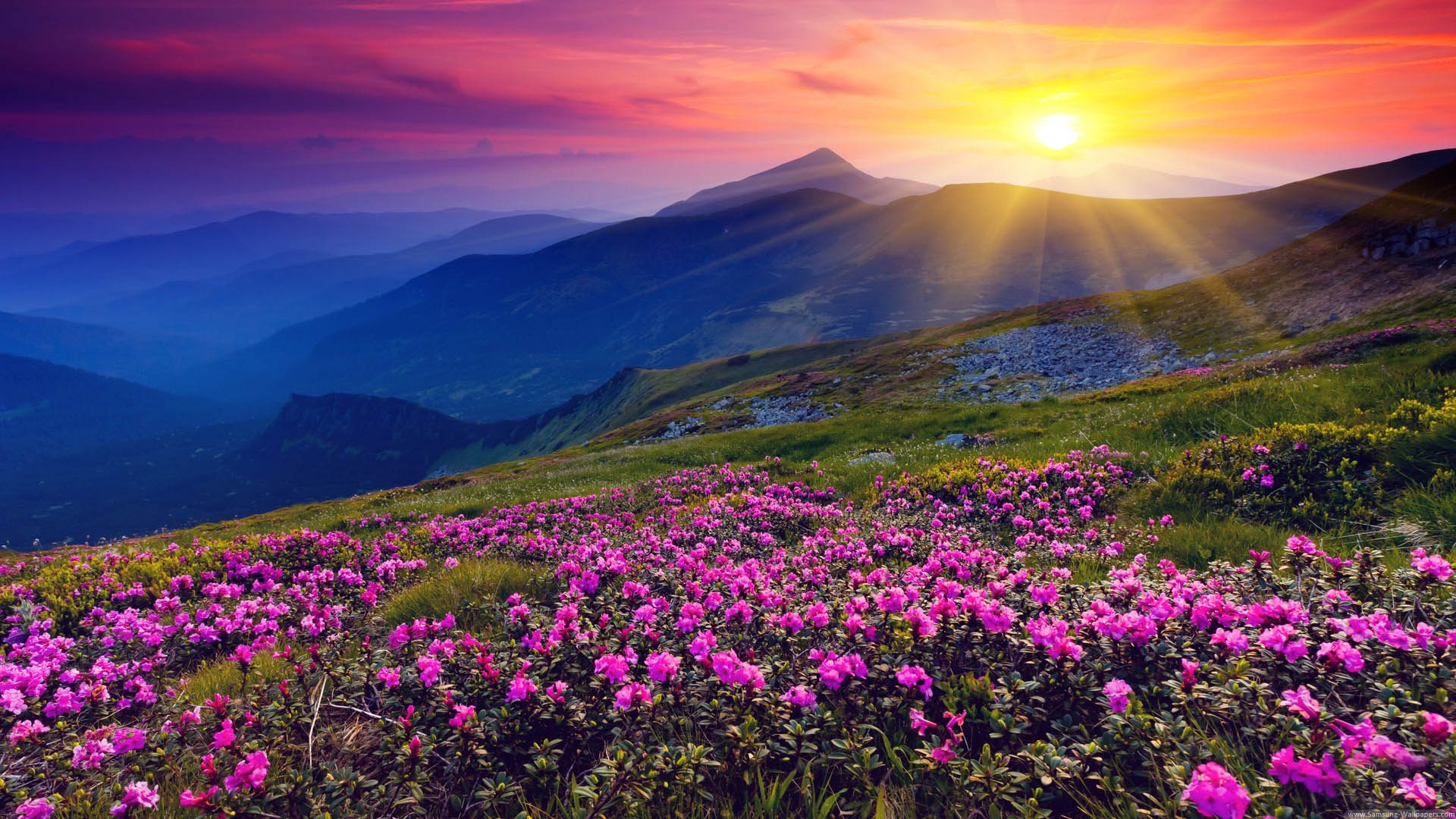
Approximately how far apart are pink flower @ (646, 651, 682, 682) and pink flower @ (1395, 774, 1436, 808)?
3.36 meters

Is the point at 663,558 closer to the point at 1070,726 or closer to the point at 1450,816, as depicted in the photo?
the point at 1070,726

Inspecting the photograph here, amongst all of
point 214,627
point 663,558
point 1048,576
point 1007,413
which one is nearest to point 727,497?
point 663,558

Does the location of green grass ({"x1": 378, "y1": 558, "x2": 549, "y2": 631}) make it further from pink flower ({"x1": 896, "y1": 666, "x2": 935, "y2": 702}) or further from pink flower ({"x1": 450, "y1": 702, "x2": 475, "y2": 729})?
pink flower ({"x1": 896, "y1": 666, "x2": 935, "y2": 702})

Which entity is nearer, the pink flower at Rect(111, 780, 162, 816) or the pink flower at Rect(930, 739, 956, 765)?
the pink flower at Rect(930, 739, 956, 765)

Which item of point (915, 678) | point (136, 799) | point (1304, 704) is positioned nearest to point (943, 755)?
→ point (915, 678)

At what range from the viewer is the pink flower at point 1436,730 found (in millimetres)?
2472

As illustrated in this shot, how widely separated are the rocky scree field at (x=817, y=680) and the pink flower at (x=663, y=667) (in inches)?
0.9

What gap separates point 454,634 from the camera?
17.0 ft

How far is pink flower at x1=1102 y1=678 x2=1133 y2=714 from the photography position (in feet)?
10.6

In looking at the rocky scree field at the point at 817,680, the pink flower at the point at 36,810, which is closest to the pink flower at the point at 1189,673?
the rocky scree field at the point at 817,680

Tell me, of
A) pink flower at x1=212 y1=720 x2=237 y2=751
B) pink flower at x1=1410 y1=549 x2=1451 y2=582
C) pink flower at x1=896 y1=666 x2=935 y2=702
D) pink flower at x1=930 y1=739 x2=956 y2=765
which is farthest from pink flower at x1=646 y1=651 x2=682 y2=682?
pink flower at x1=1410 y1=549 x2=1451 y2=582

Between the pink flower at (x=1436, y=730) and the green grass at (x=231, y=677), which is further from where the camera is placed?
the green grass at (x=231, y=677)

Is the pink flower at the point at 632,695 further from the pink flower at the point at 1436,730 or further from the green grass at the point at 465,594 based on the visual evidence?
the pink flower at the point at 1436,730

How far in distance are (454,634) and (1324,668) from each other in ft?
19.8
